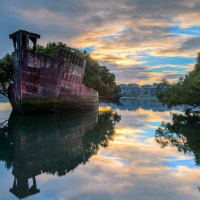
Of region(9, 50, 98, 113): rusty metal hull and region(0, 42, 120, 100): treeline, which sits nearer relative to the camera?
region(9, 50, 98, 113): rusty metal hull

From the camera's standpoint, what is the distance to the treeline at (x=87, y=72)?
173 feet

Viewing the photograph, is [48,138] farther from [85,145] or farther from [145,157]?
[145,157]

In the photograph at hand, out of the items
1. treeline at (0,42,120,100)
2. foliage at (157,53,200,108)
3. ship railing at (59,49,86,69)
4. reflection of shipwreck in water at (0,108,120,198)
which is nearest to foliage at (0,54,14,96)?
treeline at (0,42,120,100)

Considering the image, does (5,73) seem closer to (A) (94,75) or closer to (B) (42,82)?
(B) (42,82)

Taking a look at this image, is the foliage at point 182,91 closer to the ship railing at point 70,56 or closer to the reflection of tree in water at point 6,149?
the ship railing at point 70,56

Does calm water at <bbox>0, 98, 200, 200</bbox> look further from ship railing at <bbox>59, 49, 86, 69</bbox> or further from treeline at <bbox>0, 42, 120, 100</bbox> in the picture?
treeline at <bbox>0, 42, 120, 100</bbox>

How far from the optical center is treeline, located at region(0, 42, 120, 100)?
173 ft

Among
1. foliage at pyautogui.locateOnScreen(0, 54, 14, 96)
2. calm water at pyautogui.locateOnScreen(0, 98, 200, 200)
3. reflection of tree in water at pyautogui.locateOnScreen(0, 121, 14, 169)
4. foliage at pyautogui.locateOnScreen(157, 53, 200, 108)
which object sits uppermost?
foliage at pyautogui.locateOnScreen(0, 54, 14, 96)

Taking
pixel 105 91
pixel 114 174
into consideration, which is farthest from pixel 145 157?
pixel 105 91

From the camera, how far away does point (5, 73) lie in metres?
52.0

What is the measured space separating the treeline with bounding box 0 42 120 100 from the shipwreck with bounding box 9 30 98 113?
14.2m

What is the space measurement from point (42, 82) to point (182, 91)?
50.4 ft

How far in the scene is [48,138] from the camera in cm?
1986

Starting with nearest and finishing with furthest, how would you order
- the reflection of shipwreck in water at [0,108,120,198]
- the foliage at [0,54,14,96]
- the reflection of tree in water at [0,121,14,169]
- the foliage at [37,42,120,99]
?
the reflection of shipwreck in water at [0,108,120,198]
the reflection of tree in water at [0,121,14,169]
the foliage at [0,54,14,96]
the foliage at [37,42,120,99]
